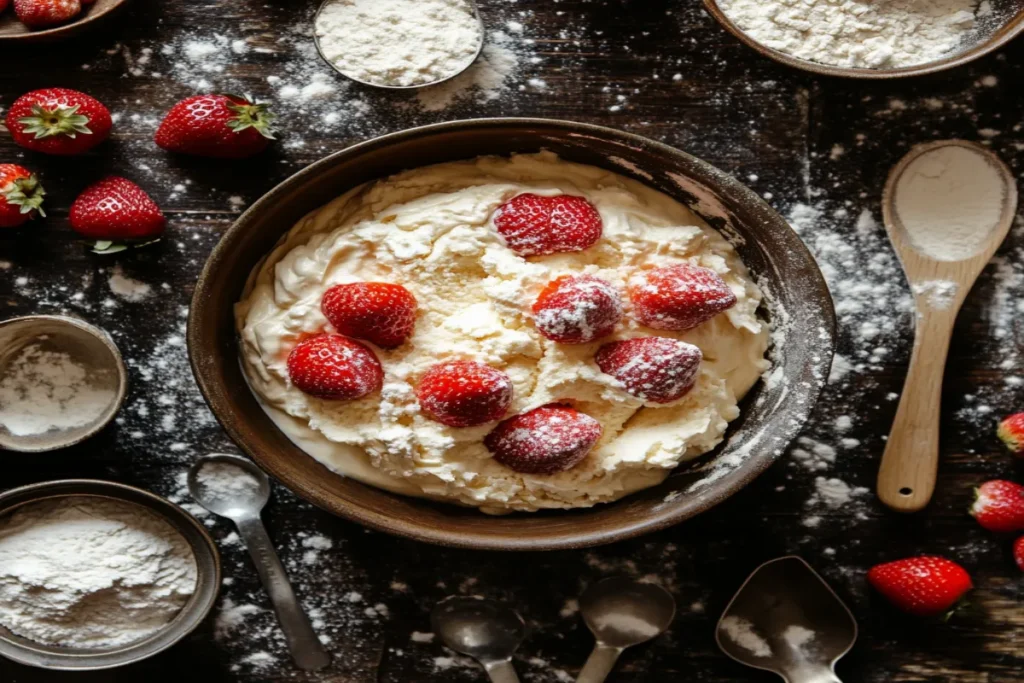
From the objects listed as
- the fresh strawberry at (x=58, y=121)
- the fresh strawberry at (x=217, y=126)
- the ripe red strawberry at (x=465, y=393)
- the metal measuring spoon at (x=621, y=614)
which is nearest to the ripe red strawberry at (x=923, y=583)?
the metal measuring spoon at (x=621, y=614)

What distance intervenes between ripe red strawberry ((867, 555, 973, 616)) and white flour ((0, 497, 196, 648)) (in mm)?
1483

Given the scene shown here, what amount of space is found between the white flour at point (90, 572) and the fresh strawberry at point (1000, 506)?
1.69 m

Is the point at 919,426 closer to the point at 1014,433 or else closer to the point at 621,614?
the point at 1014,433

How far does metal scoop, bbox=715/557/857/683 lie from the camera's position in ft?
6.41

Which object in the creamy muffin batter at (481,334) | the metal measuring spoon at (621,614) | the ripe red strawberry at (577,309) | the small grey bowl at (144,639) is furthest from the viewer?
the metal measuring spoon at (621,614)

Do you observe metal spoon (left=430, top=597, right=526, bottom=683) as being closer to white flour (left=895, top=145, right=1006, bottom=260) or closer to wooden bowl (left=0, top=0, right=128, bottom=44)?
white flour (left=895, top=145, right=1006, bottom=260)

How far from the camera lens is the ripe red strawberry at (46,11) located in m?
1.90

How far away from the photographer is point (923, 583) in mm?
1899

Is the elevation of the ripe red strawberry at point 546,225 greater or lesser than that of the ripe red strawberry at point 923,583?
greater

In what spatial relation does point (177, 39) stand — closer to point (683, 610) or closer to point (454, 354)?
point (454, 354)

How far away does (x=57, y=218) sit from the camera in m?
1.97

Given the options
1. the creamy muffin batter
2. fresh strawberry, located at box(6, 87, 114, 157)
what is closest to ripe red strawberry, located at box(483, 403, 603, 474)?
the creamy muffin batter

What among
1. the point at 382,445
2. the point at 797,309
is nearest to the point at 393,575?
the point at 382,445

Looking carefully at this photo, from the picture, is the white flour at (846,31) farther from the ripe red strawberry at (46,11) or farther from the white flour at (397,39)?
the ripe red strawberry at (46,11)
